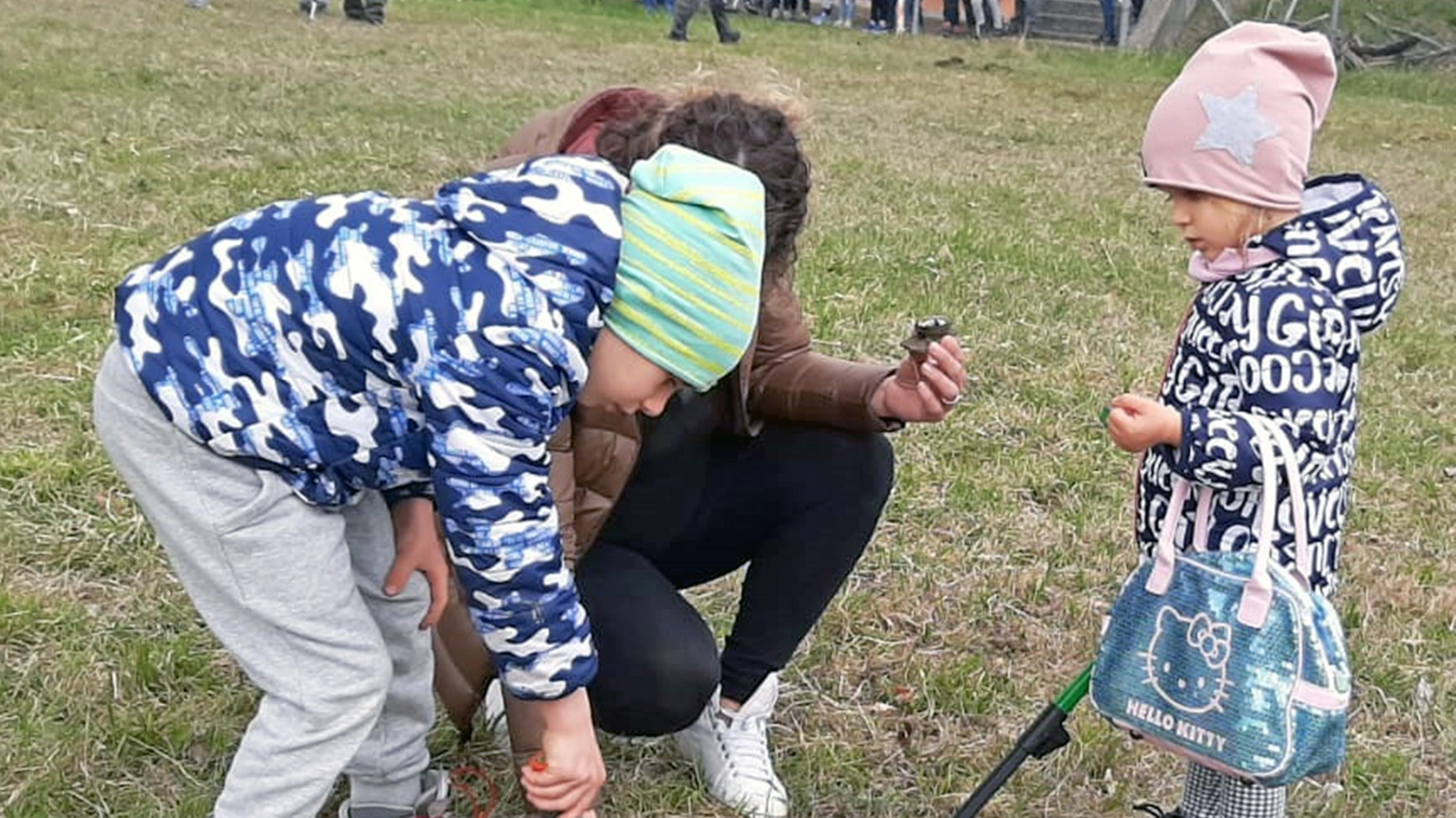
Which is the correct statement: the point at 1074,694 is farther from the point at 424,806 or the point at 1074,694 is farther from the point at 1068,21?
the point at 1068,21

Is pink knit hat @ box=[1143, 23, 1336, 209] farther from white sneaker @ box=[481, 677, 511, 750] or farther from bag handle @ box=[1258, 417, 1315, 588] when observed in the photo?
white sneaker @ box=[481, 677, 511, 750]

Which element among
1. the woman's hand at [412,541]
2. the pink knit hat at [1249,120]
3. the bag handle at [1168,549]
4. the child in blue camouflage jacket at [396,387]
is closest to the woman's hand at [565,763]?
the child in blue camouflage jacket at [396,387]

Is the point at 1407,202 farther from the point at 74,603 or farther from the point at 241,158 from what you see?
the point at 74,603

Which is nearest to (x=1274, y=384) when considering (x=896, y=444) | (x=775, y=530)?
(x=775, y=530)

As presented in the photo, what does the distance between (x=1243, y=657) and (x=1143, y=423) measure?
12.2 inches

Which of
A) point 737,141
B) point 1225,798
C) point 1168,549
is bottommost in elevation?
point 1225,798

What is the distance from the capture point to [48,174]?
236 inches

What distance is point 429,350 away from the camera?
1.68 metres

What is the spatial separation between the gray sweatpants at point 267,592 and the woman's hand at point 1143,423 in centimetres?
91

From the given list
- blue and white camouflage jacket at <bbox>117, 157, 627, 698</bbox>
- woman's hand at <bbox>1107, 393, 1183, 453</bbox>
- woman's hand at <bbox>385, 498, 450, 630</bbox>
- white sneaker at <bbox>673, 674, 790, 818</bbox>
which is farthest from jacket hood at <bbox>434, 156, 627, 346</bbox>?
white sneaker at <bbox>673, 674, 790, 818</bbox>

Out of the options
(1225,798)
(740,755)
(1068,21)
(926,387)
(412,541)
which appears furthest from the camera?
(1068,21)

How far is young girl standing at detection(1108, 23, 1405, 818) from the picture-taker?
2.03m

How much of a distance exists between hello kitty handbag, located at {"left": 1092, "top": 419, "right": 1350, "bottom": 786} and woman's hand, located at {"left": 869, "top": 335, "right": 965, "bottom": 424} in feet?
1.31

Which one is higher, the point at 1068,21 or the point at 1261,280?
the point at 1261,280
